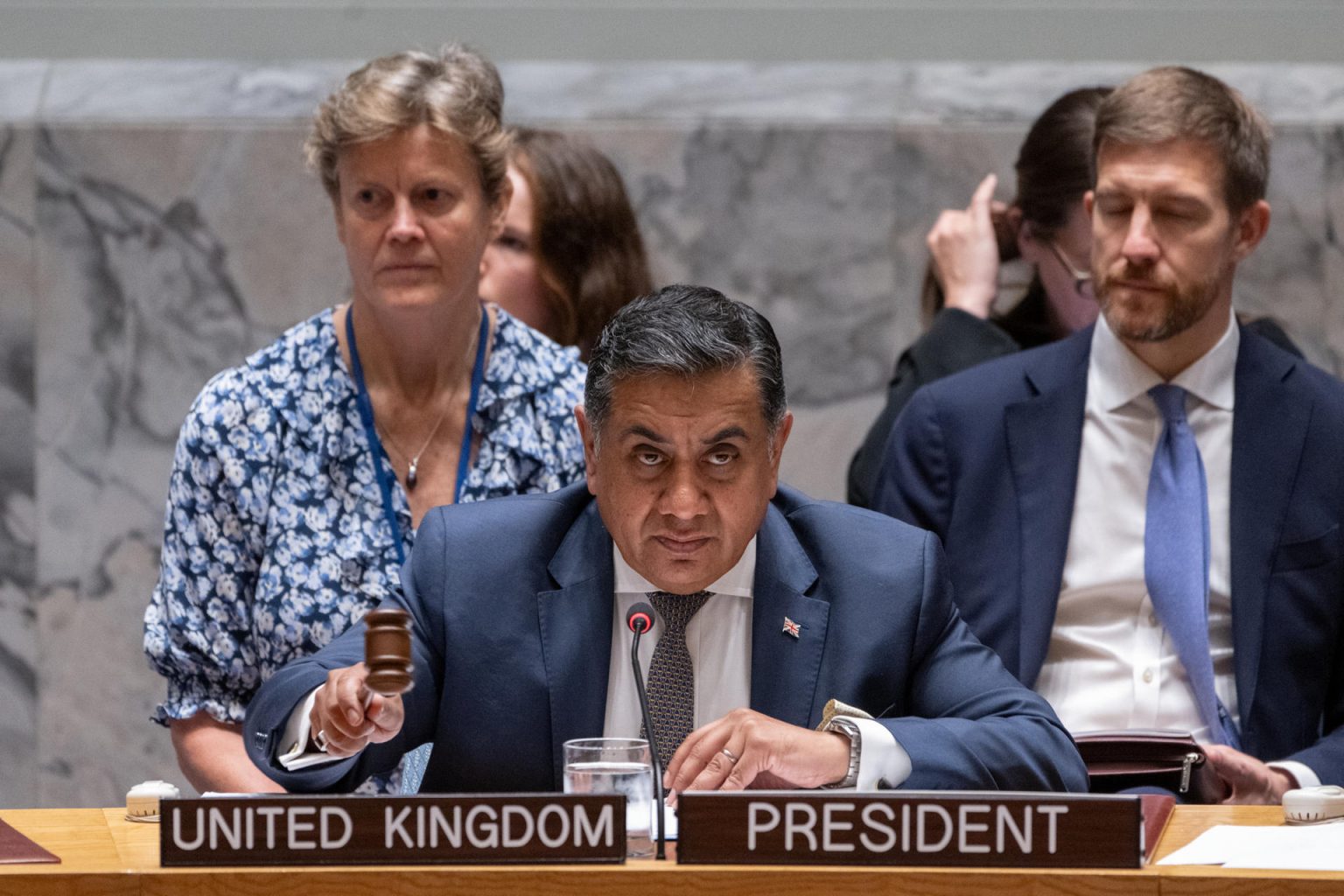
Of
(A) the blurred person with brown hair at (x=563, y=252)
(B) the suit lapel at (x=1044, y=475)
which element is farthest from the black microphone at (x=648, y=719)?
(A) the blurred person with brown hair at (x=563, y=252)

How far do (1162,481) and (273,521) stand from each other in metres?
1.55

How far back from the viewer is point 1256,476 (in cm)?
343

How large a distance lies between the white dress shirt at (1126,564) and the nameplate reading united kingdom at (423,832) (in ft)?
5.20

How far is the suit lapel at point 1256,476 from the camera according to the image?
3342 mm

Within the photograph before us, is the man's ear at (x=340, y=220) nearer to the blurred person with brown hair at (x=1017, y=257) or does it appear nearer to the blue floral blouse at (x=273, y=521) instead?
the blue floral blouse at (x=273, y=521)

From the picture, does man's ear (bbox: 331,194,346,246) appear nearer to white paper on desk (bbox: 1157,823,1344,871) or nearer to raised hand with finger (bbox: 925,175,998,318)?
raised hand with finger (bbox: 925,175,998,318)

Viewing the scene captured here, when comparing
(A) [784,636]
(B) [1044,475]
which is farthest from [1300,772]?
(A) [784,636]

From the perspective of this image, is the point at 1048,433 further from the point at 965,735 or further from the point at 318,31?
the point at 318,31

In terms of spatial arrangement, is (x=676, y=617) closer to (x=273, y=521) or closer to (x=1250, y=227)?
(x=273, y=521)

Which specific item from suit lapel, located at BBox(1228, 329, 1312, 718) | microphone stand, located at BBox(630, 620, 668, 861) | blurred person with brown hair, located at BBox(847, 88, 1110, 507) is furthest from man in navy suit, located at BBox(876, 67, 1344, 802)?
microphone stand, located at BBox(630, 620, 668, 861)

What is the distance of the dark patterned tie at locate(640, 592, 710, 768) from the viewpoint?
8.52 feet

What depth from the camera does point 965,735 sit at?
2480 mm

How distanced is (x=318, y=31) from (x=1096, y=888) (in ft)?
11.2

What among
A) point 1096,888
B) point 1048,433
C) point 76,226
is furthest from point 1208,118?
point 76,226
